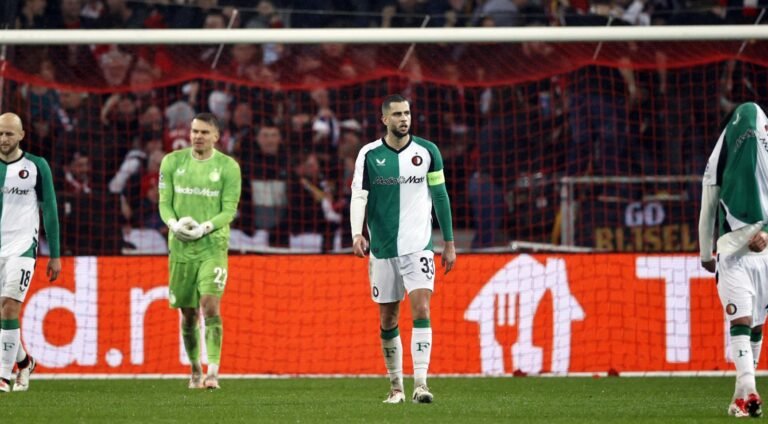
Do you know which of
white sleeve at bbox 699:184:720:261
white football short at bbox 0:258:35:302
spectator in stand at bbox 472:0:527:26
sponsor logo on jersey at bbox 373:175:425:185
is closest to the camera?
white sleeve at bbox 699:184:720:261

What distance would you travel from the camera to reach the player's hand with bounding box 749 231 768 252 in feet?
28.5

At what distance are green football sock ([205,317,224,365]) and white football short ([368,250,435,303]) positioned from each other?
2312 millimetres

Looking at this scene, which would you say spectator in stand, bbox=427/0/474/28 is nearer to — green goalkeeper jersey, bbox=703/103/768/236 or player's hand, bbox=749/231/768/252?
green goalkeeper jersey, bbox=703/103/768/236

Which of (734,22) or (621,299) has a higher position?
(734,22)

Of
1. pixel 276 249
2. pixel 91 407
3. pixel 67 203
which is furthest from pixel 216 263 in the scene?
pixel 67 203

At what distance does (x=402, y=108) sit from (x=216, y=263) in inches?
113

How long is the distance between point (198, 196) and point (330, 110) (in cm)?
581

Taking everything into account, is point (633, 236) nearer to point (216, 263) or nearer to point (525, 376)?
point (525, 376)

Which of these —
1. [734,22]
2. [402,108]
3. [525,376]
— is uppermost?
[734,22]

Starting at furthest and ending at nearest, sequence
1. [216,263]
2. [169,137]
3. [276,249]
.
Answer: [169,137] → [276,249] → [216,263]

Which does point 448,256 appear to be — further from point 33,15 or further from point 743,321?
point 33,15

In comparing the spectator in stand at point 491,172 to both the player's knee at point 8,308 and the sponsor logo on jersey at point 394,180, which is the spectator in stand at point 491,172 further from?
the player's knee at point 8,308

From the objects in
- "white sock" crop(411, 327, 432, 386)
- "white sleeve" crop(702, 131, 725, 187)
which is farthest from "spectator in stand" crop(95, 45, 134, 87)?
"white sleeve" crop(702, 131, 725, 187)

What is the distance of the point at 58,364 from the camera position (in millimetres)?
14586
